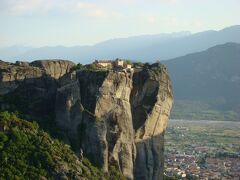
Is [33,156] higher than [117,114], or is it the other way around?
[117,114]

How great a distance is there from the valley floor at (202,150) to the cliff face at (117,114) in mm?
33526

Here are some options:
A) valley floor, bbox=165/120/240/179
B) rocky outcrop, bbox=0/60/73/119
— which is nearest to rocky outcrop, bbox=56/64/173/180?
rocky outcrop, bbox=0/60/73/119

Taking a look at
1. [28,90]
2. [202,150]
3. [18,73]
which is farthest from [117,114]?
[202,150]

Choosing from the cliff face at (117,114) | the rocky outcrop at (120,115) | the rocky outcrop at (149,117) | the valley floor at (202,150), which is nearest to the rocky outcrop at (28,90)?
the cliff face at (117,114)

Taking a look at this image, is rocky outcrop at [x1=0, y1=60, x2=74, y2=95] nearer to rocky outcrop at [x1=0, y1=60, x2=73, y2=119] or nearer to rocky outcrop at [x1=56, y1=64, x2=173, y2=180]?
rocky outcrop at [x1=0, y1=60, x2=73, y2=119]

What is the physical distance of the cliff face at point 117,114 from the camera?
136ft

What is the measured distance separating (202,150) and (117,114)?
271 ft

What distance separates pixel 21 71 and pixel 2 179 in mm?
11607

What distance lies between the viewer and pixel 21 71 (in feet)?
149

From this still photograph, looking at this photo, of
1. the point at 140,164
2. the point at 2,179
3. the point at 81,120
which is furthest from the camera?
the point at 140,164

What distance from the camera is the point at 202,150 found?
404 ft

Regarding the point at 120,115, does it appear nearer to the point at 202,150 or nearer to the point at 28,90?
the point at 28,90

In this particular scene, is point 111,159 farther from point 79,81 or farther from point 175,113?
point 175,113

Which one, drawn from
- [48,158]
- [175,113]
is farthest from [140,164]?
[175,113]
